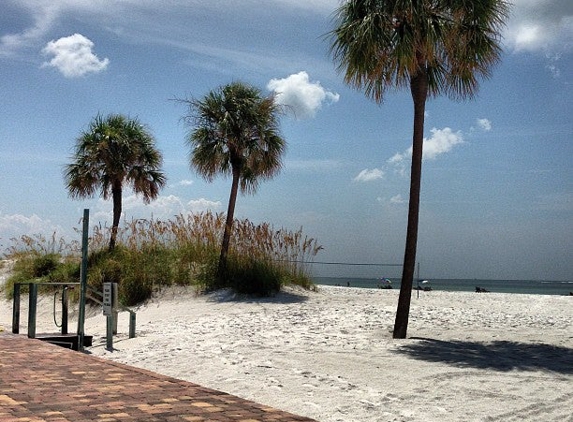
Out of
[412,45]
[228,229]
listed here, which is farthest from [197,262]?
→ [412,45]

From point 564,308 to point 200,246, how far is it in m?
9.87

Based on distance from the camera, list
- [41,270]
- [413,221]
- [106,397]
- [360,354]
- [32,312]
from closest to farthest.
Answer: [106,397], [360,354], [32,312], [413,221], [41,270]

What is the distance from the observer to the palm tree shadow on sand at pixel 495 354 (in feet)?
31.8

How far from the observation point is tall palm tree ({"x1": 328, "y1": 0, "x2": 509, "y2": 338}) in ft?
39.9

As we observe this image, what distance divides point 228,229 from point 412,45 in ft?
29.4

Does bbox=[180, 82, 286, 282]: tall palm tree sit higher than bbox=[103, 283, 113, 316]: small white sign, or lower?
higher

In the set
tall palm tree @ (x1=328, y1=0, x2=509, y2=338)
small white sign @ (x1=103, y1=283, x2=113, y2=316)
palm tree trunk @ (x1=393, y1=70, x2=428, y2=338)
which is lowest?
small white sign @ (x1=103, y1=283, x2=113, y2=316)

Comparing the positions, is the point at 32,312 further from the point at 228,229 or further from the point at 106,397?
the point at 228,229

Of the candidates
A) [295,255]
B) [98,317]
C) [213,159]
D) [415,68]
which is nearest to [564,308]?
[295,255]

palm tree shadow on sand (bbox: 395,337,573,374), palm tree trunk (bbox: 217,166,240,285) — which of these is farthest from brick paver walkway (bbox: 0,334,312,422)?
palm tree trunk (bbox: 217,166,240,285)

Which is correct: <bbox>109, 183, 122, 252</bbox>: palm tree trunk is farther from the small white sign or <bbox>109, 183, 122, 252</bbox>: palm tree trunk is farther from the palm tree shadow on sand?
the palm tree shadow on sand

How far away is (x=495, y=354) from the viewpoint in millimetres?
10680

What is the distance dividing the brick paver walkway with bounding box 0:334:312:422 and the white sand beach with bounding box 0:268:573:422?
1.13 meters

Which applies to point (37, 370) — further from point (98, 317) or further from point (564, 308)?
point (564, 308)
